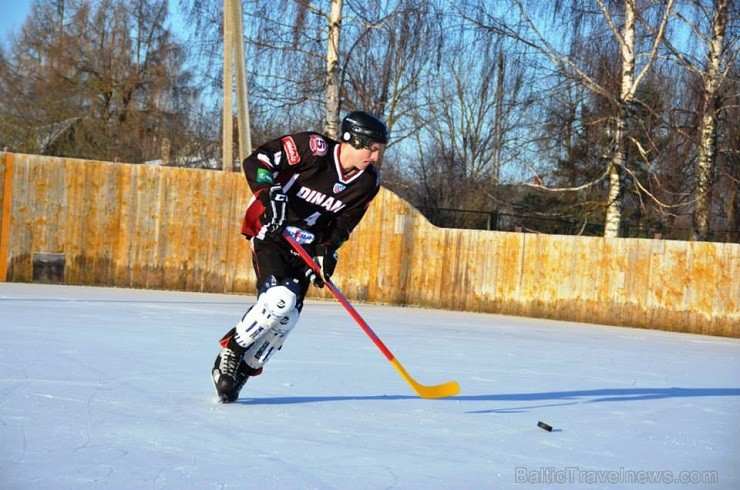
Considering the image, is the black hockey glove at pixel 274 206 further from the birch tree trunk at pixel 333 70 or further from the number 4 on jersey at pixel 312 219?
the birch tree trunk at pixel 333 70

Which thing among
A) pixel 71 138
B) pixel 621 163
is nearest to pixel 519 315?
pixel 621 163

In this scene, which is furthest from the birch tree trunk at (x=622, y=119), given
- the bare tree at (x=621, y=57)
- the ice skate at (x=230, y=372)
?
the ice skate at (x=230, y=372)

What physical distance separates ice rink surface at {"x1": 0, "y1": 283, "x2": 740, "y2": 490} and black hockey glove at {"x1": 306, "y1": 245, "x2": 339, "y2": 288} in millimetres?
582

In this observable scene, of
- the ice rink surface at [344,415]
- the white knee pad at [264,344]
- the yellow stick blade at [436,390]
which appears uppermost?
the white knee pad at [264,344]

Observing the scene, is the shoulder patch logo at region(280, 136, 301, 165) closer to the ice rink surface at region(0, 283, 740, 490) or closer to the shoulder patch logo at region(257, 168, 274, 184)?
the shoulder patch logo at region(257, 168, 274, 184)

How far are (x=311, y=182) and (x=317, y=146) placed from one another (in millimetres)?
175

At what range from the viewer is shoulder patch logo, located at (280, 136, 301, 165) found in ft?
15.0

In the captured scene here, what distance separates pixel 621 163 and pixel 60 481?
481 inches

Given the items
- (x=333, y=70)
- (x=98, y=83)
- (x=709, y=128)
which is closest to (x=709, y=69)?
(x=709, y=128)

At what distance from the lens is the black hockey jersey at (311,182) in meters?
4.52

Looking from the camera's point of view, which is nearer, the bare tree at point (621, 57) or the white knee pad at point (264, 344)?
the white knee pad at point (264, 344)

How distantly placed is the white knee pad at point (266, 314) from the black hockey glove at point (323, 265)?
19cm

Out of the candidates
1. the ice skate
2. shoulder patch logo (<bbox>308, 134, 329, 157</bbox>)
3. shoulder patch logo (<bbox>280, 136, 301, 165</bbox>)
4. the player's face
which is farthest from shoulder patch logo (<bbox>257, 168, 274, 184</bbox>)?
the ice skate

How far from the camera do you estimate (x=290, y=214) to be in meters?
4.70
